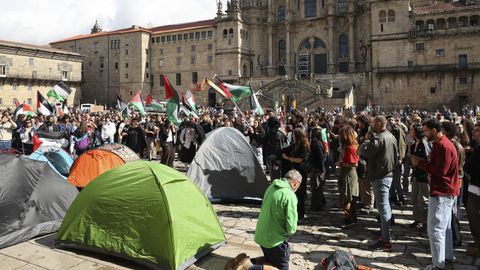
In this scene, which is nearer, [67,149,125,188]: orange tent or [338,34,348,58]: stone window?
[67,149,125,188]: orange tent

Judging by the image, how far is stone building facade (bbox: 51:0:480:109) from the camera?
1668 inches

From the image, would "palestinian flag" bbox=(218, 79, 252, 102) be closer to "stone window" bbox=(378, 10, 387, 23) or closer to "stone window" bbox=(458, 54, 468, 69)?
"stone window" bbox=(378, 10, 387, 23)

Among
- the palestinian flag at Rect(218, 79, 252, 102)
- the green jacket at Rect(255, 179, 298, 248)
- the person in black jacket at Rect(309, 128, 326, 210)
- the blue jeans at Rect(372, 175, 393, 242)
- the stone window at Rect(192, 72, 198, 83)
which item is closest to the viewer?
the green jacket at Rect(255, 179, 298, 248)

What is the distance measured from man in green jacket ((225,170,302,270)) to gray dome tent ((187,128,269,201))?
450cm

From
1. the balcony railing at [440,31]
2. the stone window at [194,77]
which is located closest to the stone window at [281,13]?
the stone window at [194,77]

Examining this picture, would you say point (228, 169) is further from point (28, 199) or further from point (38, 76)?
point (38, 76)

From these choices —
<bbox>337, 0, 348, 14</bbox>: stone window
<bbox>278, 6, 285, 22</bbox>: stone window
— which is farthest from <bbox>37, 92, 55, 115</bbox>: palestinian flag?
<bbox>337, 0, 348, 14</bbox>: stone window

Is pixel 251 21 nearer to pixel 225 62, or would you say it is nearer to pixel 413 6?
pixel 225 62

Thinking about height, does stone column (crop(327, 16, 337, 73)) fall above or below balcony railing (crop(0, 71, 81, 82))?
above

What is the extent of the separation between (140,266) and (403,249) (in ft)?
14.4

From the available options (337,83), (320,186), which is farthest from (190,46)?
(320,186)

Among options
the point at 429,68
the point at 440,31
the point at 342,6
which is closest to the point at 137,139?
the point at 429,68

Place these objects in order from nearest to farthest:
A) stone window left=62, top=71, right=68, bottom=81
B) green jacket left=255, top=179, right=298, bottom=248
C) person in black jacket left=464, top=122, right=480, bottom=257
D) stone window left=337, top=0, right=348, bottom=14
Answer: green jacket left=255, top=179, right=298, bottom=248
person in black jacket left=464, top=122, right=480, bottom=257
stone window left=337, top=0, right=348, bottom=14
stone window left=62, top=71, right=68, bottom=81

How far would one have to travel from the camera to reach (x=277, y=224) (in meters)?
4.64
